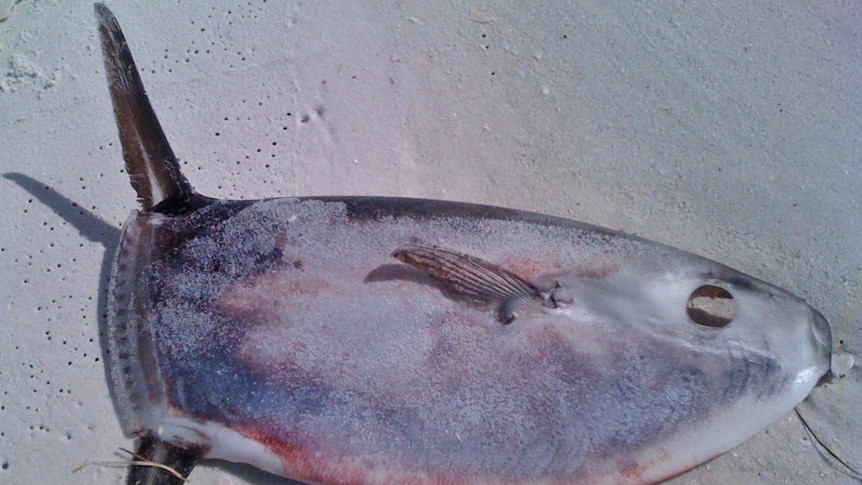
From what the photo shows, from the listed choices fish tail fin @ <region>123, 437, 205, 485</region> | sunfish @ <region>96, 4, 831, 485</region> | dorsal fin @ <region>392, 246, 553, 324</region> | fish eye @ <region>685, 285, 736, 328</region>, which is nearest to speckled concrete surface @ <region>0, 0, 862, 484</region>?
fish eye @ <region>685, 285, 736, 328</region>

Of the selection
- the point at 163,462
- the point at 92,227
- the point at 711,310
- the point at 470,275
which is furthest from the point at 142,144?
the point at 711,310

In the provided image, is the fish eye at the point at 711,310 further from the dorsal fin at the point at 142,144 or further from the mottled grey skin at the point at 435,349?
the dorsal fin at the point at 142,144

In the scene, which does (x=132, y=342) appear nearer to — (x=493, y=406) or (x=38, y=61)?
(x=493, y=406)

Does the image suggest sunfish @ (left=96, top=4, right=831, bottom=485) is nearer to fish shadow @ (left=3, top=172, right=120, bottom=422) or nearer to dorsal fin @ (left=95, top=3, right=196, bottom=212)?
dorsal fin @ (left=95, top=3, right=196, bottom=212)

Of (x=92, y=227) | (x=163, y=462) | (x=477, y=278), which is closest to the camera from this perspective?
(x=477, y=278)

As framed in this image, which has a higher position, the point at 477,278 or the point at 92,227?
the point at 92,227

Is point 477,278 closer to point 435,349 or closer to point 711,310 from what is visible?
point 435,349
